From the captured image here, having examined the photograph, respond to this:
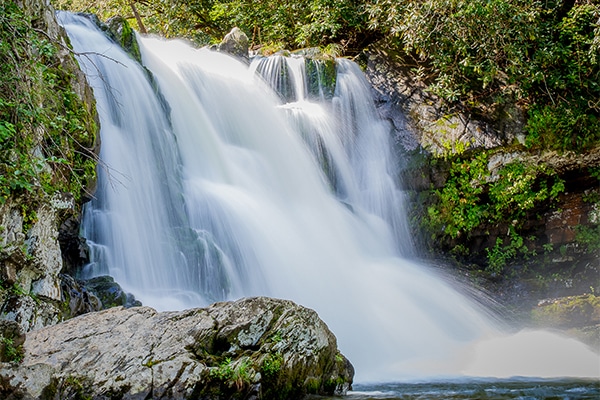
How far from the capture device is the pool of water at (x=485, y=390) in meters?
4.56

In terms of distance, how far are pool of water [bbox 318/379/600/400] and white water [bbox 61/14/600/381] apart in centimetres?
53

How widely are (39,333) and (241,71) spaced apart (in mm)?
9072

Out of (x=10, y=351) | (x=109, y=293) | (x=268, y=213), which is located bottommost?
(x=10, y=351)

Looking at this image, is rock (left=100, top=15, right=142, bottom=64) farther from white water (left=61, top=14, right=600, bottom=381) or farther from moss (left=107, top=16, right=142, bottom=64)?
white water (left=61, top=14, right=600, bottom=381)

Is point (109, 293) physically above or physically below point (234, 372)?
above

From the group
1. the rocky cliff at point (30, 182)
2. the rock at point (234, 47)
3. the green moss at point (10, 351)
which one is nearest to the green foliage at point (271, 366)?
the green moss at point (10, 351)

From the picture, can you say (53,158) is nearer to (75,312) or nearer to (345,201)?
(75,312)

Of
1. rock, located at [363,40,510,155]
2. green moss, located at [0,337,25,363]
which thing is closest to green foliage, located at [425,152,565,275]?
rock, located at [363,40,510,155]

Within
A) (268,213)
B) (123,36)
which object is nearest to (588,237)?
(268,213)

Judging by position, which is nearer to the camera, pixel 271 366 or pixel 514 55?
pixel 271 366

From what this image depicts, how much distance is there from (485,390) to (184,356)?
2712mm

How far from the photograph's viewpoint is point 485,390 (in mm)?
4828

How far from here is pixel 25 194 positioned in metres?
4.86

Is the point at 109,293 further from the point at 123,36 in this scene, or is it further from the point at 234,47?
the point at 234,47
